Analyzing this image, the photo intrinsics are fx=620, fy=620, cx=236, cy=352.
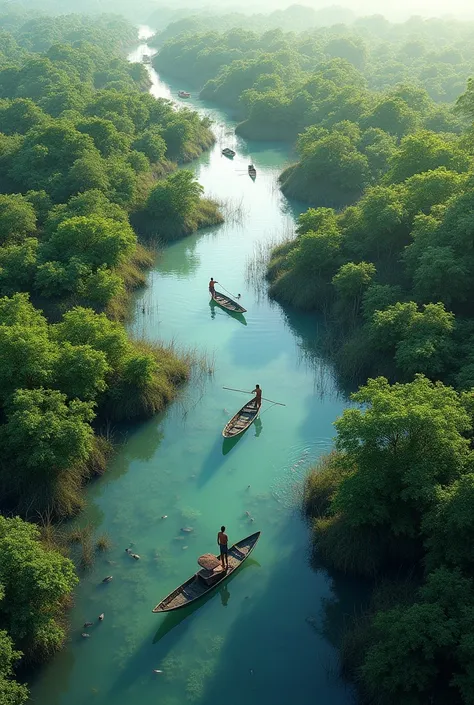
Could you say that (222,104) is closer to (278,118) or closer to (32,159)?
(278,118)

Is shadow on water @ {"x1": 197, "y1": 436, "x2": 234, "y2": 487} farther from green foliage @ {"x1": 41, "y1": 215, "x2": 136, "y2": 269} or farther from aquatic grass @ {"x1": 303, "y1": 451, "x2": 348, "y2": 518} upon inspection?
green foliage @ {"x1": 41, "y1": 215, "x2": 136, "y2": 269}

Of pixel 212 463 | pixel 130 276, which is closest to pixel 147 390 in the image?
pixel 212 463

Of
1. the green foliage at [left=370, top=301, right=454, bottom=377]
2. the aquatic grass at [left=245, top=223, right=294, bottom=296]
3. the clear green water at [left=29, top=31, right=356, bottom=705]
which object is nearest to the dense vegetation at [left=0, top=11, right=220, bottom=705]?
the clear green water at [left=29, top=31, right=356, bottom=705]

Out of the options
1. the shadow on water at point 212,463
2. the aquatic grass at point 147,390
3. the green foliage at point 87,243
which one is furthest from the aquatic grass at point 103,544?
the green foliage at point 87,243

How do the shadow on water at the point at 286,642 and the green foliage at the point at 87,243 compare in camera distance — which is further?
the green foliage at the point at 87,243

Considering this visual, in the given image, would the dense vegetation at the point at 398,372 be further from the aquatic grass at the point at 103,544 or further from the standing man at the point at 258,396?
Answer: the aquatic grass at the point at 103,544

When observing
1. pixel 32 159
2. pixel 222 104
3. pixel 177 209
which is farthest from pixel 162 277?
pixel 222 104
